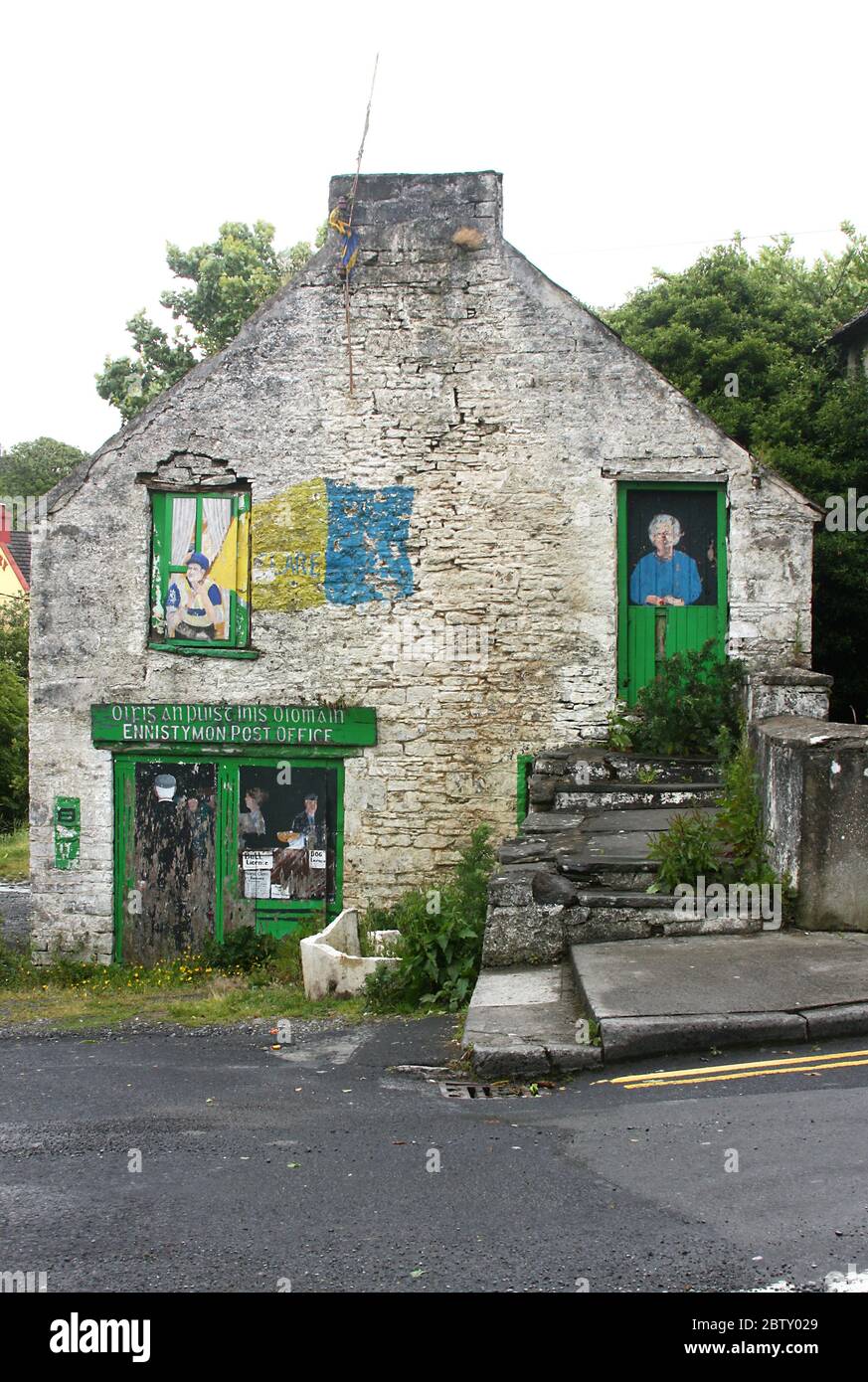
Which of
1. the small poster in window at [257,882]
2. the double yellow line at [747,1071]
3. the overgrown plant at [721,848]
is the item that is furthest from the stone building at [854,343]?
the double yellow line at [747,1071]

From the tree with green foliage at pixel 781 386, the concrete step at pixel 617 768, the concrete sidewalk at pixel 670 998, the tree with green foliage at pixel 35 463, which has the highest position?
the tree with green foliage at pixel 35 463

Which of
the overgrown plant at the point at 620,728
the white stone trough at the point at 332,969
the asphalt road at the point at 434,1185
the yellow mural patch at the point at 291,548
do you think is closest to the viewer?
the asphalt road at the point at 434,1185

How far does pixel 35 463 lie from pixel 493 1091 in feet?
172

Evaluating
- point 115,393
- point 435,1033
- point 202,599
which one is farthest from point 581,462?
point 115,393

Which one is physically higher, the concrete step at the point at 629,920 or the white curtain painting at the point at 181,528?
the white curtain painting at the point at 181,528

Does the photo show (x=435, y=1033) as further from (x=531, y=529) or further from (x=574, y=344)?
(x=574, y=344)

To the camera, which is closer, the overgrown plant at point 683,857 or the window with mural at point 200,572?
the overgrown plant at point 683,857

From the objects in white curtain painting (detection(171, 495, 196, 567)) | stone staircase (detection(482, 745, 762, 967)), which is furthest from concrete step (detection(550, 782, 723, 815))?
white curtain painting (detection(171, 495, 196, 567))

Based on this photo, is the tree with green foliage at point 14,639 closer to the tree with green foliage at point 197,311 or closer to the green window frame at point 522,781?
the tree with green foliage at point 197,311

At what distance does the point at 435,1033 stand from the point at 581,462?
260 inches

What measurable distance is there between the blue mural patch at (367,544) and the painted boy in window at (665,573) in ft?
7.70

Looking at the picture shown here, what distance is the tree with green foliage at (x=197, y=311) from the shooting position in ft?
82.2

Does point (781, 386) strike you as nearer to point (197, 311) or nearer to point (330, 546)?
point (330, 546)
